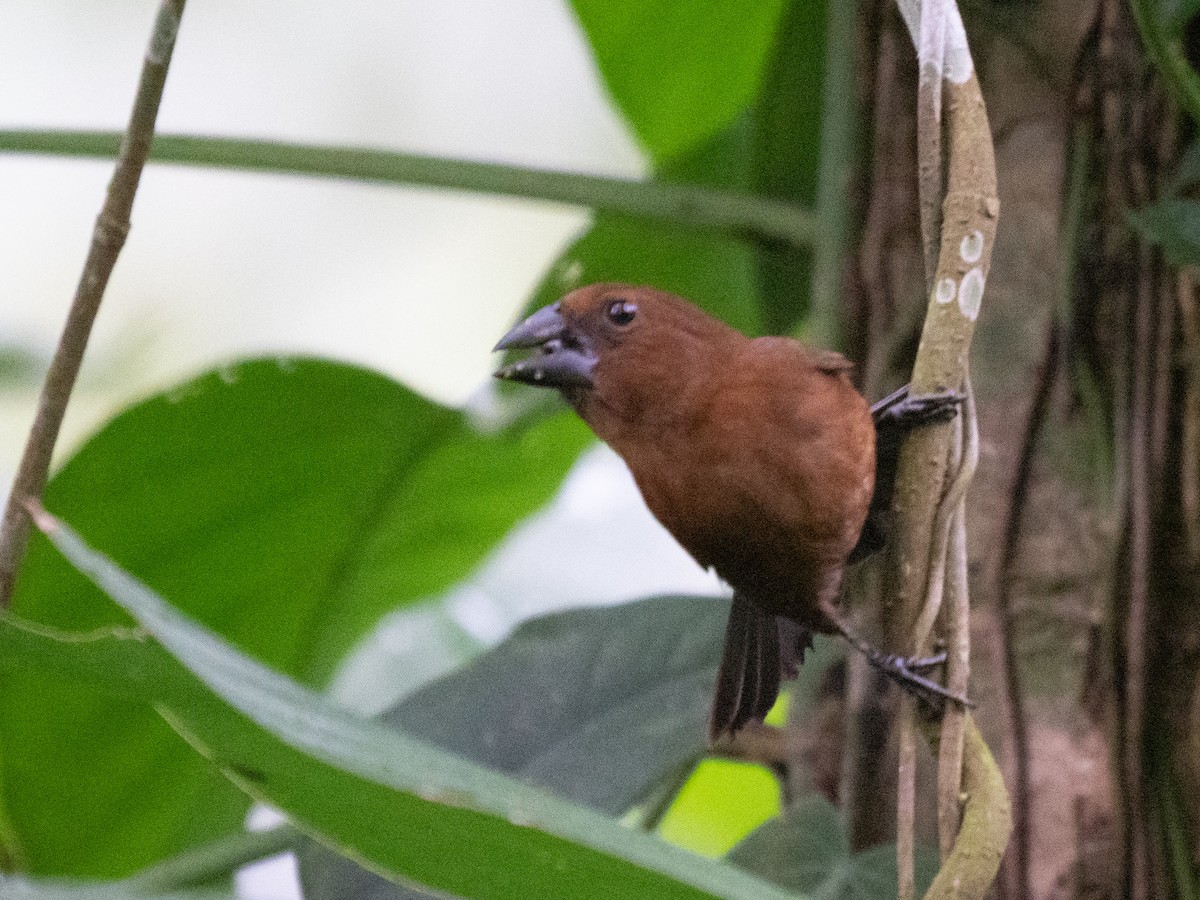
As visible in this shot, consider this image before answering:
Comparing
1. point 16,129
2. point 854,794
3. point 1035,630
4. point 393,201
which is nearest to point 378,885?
point 854,794

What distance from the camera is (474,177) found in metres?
1.06

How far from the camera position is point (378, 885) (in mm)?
925

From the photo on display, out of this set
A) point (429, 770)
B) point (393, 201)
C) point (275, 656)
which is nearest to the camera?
point (429, 770)

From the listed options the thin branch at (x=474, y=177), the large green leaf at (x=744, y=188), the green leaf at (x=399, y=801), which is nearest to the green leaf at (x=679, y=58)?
the large green leaf at (x=744, y=188)

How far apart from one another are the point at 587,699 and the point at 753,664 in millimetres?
279

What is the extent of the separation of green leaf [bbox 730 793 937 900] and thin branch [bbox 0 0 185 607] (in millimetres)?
467

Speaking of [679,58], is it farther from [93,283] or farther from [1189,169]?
[93,283]

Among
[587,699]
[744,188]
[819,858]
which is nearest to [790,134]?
[744,188]

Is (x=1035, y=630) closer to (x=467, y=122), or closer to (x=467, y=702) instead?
(x=467, y=702)

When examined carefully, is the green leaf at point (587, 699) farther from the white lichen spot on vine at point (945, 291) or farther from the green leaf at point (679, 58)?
the green leaf at point (679, 58)

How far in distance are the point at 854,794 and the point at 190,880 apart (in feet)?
1.52

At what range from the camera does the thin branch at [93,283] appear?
64cm

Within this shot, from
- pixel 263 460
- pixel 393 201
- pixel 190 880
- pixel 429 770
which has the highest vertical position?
pixel 429 770

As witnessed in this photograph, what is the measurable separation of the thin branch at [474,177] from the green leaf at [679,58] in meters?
0.25
